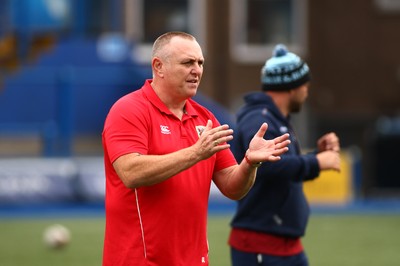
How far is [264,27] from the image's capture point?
94.9 feet

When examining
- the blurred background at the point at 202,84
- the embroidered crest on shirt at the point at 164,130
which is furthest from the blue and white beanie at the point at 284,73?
the blurred background at the point at 202,84

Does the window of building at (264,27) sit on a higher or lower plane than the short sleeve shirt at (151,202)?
→ lower

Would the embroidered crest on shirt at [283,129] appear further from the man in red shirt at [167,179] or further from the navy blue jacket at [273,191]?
the man in red shirt at [167,179]

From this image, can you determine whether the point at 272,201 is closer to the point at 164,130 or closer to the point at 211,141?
the point at 164,130

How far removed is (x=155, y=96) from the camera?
19.5ft

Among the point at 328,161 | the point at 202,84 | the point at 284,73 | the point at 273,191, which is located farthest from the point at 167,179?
the point at 202,84

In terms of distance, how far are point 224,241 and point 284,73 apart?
23.8ft

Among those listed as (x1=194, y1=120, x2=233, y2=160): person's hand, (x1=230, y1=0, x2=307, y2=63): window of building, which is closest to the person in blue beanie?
(x1=194, y1=120, x2=233, y2=160): person's hand

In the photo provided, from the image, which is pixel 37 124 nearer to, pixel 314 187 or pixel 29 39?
pixel 29 39

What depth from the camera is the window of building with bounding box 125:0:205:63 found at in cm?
2770

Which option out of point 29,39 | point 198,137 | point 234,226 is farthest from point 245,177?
point 29,39

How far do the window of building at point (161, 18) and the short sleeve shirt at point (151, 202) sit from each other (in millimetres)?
21749

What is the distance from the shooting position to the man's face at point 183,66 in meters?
5.82

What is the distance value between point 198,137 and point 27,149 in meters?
13.6
